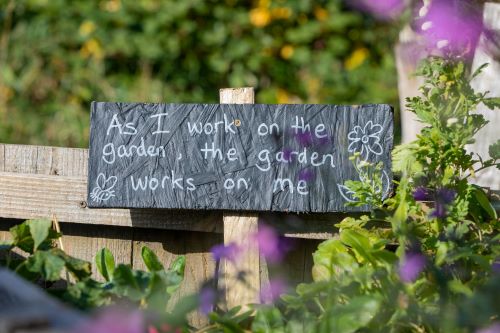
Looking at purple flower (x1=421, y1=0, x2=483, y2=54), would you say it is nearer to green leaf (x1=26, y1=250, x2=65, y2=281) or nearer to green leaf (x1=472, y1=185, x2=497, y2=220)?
green leaf (x1=472, y1=185, x2=497, y2=220)

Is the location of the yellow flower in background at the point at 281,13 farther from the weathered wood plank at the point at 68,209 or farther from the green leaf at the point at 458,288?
the green leaf at the point at 458,288

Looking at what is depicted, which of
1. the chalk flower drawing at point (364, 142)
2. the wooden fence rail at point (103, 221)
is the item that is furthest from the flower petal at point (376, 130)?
the wooden fence rail at point (103, 221)

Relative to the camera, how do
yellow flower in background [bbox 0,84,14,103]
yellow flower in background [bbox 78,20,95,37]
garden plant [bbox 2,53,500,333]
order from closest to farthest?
garden plant [bbox 2,53,500,333]
yellow flower in background [bbox 0,84,14,103]
yellow flower in background [bbox 78,20,95,37]

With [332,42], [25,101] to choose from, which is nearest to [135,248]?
[25,101]

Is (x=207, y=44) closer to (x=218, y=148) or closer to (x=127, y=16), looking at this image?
(x=127, y=16)

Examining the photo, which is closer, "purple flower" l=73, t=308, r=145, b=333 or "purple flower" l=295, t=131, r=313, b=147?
"purple flower" l=73, t=308, r=145, b=333

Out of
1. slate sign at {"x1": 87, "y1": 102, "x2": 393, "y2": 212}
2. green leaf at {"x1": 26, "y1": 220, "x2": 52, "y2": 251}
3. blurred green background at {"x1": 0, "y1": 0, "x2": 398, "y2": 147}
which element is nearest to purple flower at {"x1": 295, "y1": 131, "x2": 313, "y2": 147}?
slate sign at {"x1": 87, "y1": 102, "x2": 393, "y2": 212}

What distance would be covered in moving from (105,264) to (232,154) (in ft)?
1.68

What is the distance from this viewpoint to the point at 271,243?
261 centimetres

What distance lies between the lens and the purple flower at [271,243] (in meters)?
2.56

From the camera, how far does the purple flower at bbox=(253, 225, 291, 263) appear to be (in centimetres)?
256

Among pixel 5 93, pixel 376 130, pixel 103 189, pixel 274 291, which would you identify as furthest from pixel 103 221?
pixel 5 93

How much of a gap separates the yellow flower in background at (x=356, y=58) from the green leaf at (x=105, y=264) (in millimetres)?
3850

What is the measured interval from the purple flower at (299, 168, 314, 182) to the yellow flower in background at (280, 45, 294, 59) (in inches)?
136
